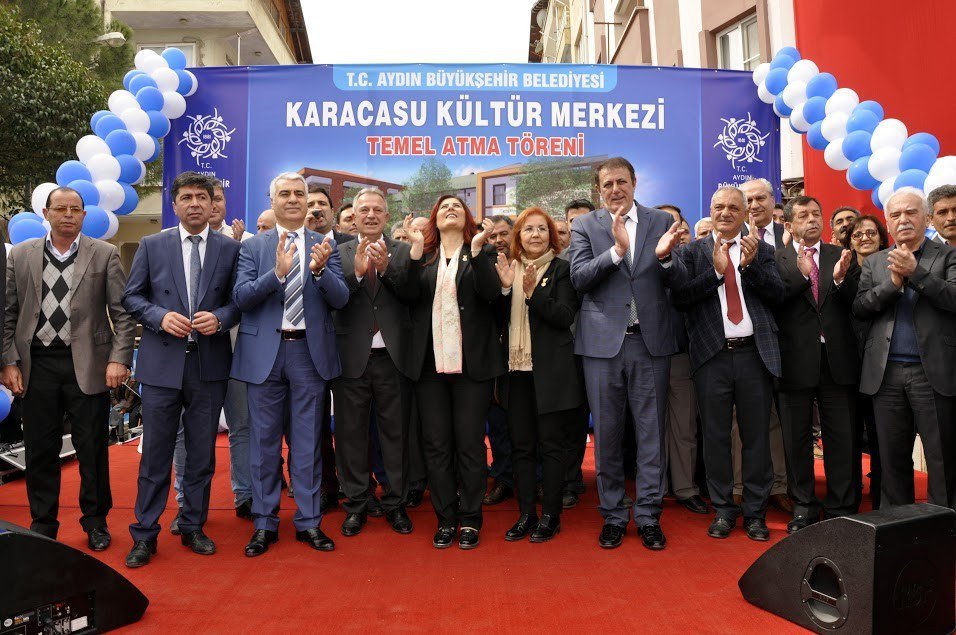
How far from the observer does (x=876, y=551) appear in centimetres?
227

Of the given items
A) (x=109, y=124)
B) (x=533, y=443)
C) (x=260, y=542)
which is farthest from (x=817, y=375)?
(x=109, y=124)

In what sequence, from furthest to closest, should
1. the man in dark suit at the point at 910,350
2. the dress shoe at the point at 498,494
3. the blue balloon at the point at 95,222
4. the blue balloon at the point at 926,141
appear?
the blue balloon at the point at 95,222 < the blue balloon at the point at 926,141 < the dress shoe at the point at 498,494 < the man in dark suit at the point at 910,350

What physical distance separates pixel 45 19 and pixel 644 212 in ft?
49.3

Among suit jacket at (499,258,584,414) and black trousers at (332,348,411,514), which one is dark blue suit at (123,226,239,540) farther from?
suit jacket at (499,258,584,414)

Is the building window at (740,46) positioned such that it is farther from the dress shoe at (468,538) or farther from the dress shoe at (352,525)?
the dress shoe at (352,525)

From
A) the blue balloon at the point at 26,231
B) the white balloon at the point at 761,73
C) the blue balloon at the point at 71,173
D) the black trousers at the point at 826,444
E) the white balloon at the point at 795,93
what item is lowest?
the black trousers at the point at 826,444

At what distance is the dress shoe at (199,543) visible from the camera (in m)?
3.48

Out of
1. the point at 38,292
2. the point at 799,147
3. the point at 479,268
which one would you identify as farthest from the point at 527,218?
the point at 799,147

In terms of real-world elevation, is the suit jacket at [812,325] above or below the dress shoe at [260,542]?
above

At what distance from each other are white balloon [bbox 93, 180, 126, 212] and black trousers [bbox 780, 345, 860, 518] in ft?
17.7

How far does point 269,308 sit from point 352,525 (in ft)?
4.14

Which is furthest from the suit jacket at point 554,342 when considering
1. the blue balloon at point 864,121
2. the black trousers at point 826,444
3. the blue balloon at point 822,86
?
the blue balloon at point 822,86

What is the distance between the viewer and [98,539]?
3.56 m

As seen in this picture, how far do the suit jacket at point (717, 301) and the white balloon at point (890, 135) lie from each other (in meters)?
2.37
